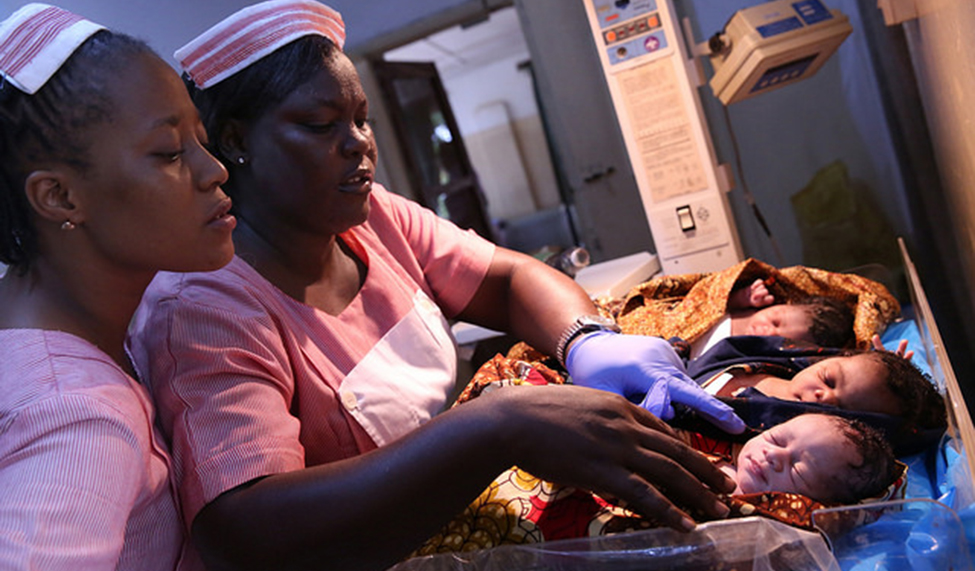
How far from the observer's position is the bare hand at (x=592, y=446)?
814 millimetres

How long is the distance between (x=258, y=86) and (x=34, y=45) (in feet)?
1.20

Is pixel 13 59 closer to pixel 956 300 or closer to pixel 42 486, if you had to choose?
pixel 42 486

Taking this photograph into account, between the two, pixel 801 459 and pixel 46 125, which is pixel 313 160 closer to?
pixel 46 125

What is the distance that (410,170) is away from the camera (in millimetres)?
5148

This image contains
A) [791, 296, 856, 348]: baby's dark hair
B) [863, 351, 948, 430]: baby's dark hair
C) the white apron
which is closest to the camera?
the white apron

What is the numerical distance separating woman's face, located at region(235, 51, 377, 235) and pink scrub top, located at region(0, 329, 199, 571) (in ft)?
1.33

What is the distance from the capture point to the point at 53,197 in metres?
0.82

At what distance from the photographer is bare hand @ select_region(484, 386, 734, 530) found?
2.67 feet

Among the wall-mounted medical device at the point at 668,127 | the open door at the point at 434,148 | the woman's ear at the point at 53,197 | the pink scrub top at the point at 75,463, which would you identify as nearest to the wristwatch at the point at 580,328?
the pink scrub top at the point at 75,463

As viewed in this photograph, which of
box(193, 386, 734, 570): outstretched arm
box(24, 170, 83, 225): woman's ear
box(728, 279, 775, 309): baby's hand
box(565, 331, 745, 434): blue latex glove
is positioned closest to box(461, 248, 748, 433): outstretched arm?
box(565, 331, 745, 434): blue latex glove

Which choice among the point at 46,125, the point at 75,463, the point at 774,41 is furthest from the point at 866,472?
the point at 774,41

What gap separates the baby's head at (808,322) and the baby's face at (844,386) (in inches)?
13.0

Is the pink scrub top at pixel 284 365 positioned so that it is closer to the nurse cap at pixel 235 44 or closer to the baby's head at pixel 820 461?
the nurse cap at pixel 235 44

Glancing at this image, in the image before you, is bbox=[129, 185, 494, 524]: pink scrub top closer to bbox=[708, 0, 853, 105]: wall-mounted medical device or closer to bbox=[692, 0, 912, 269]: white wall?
bbox=[708, 0, 853, 105]: wall-mounted medical device
